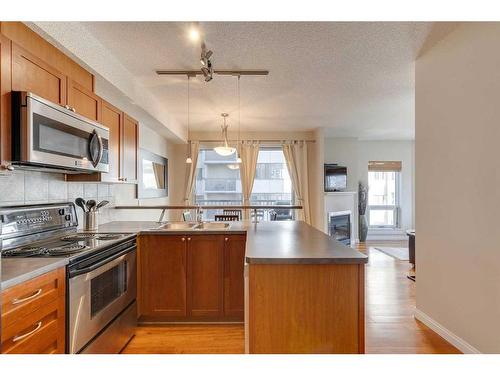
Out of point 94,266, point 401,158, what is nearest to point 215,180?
point 94,266

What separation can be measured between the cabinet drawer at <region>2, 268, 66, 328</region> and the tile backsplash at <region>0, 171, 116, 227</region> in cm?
63

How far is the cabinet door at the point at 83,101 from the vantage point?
2.10 metres

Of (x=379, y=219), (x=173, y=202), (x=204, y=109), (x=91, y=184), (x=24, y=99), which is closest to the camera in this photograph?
(x=24, y=99)

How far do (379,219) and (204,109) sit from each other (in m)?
5.58

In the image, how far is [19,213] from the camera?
6.40ft

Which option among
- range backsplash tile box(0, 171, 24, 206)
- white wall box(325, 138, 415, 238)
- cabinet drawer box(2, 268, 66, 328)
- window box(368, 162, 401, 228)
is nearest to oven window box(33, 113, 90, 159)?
range backsplash tile box(0, 171, 24, 206)

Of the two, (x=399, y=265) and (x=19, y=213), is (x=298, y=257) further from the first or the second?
(x=399, y=265)

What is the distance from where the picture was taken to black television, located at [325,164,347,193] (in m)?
6.71

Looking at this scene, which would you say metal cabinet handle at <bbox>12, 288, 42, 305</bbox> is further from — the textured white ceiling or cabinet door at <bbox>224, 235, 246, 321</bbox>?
the textured white ceiling

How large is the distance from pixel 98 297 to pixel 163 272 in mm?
795

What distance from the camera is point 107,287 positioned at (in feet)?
6.78

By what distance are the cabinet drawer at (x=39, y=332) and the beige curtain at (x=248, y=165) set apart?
4.76 metres

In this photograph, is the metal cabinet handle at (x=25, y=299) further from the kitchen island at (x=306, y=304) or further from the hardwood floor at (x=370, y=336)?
the hardwood floor at (x=370, y=336)
